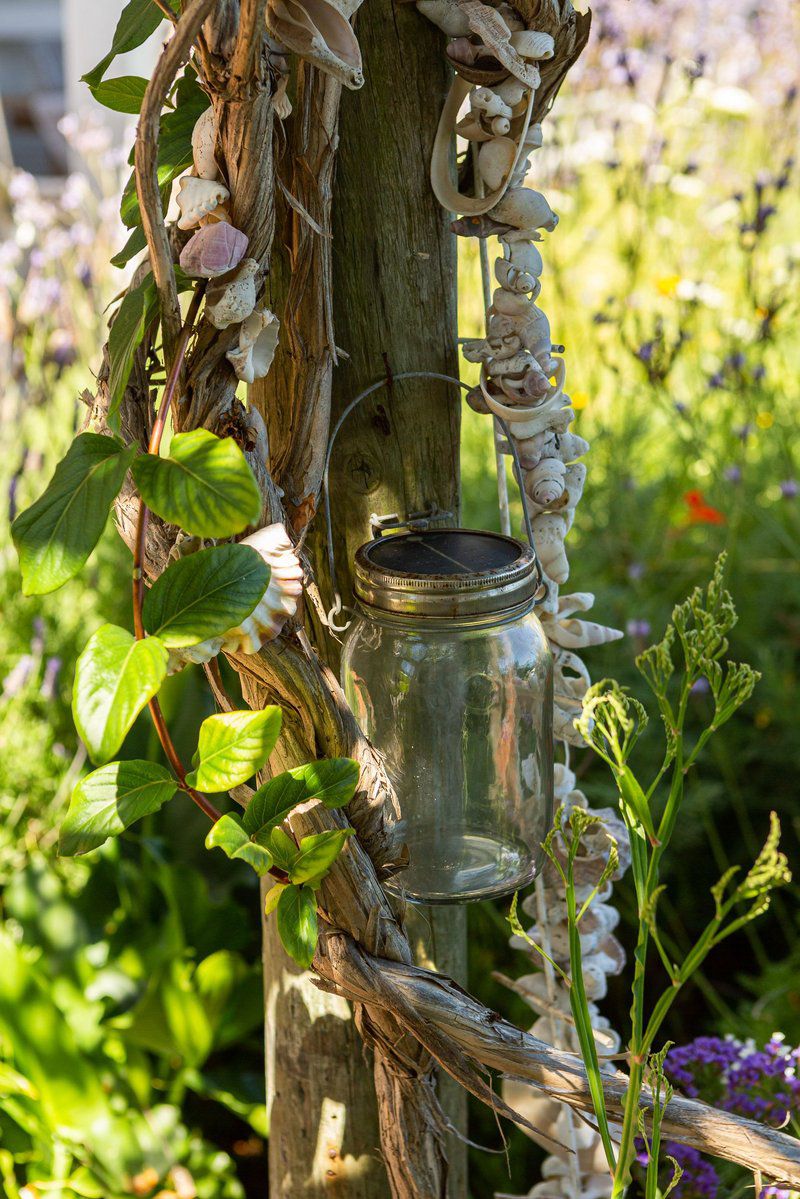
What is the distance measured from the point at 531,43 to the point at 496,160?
0.08 metres

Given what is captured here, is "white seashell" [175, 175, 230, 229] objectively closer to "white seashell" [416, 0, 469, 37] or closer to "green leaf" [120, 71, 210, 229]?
"green leaf" [120, 71, 210, 229]

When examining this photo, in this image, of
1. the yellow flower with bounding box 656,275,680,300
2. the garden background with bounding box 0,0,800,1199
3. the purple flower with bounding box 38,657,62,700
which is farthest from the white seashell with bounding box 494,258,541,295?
the yellow flower with bounding box 656,275,680,300

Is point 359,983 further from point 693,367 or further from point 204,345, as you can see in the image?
point 693,367

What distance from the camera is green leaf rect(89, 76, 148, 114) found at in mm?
653

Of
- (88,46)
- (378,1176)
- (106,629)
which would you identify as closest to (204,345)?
(106,629)

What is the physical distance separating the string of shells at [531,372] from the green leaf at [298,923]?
0.26 metres

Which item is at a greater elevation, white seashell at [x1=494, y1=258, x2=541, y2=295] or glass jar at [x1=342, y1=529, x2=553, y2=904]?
white seashell at [x1=494, y1=258, x2=541, y2=295]

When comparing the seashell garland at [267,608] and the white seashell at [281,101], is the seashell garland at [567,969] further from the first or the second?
the white seashell at [281,101]

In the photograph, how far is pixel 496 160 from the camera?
2.47ft

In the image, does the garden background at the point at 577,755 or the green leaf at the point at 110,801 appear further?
the garden background at the point at 577,755

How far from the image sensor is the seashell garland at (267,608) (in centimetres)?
60

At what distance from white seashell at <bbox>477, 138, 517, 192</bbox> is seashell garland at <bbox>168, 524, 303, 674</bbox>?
0.99ft

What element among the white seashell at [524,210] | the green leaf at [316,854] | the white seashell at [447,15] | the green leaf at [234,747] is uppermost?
the white seashell at [447,15]

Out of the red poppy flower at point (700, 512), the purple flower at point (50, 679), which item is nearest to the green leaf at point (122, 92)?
the purple flower at point (50, 679)
